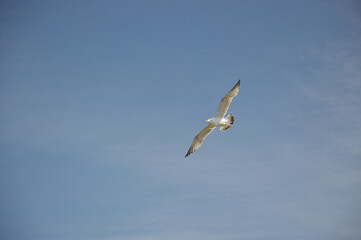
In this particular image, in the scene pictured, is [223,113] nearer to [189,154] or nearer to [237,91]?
[237,91]

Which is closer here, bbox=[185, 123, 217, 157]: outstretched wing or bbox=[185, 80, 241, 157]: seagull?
bbox=[185, 80, 241, 157]: seagull

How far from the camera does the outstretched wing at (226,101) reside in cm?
2934

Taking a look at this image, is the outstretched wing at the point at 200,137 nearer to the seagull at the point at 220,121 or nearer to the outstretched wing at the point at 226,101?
the seagull at the point at 220,121

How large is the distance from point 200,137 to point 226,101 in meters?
4.56

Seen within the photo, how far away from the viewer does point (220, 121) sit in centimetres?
3064

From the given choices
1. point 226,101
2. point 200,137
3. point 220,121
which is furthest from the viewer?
point 200,137

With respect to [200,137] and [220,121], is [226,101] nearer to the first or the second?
[220,121]

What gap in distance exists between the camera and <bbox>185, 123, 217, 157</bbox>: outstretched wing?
105 feet

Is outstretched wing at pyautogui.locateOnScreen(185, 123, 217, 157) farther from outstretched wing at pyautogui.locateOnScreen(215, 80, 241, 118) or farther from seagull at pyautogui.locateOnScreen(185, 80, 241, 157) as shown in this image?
outstretched wing at pyautogui.locateOnScreen(215, 80, 241, 118)

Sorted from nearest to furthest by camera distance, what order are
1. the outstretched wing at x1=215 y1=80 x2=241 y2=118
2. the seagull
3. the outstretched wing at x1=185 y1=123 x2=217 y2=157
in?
the outstretched wing at x1=215 y1=80 x2=241 y2=118
the seagull
the outstretched wing at x1=185 y1=123 x2=217 y2=157

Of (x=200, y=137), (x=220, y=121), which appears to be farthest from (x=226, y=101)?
(x=200, y=137)

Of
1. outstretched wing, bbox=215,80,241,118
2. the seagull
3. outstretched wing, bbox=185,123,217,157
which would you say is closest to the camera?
outstretched wing, bbox=215,80,241,118

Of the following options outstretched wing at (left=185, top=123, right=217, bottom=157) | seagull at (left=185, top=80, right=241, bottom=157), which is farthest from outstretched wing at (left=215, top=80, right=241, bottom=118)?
outstretched wing at (left=185, top=123, right=217, bottom=157)

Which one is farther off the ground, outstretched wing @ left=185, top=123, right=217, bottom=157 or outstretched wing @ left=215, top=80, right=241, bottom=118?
outstretched wing @ left=215, top=80, right=241, bottom=118
